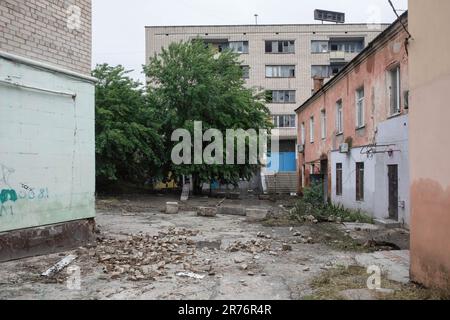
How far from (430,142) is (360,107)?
994 centimetres

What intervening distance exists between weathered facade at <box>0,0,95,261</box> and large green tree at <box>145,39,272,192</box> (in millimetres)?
12761

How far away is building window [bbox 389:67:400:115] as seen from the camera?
11648 mm

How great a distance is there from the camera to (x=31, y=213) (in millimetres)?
6906

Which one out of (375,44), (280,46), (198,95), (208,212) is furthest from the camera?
(280,46)

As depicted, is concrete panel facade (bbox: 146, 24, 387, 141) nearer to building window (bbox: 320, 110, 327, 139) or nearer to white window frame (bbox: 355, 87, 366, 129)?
building window (bbox: 320, 110, 327, 139)

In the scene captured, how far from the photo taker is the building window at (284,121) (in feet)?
122

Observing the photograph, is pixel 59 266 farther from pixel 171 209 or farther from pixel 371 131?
A: pixel 371 131

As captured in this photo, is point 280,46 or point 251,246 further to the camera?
point 280,46

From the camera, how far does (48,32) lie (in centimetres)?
741

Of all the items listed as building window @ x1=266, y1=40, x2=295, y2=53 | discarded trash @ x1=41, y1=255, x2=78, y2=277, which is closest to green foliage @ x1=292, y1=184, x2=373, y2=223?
discarded trash @ x1=41, y1=255, x2=78, y2=277

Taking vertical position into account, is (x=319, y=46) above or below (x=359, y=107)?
above

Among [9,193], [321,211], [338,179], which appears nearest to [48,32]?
[9,193]

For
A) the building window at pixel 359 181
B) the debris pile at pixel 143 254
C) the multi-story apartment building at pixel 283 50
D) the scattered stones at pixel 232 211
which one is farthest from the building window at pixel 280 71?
the debris pile at pixel 143 254
